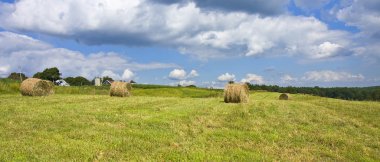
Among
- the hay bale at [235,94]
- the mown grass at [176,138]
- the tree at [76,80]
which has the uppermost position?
the tree at [76,80]

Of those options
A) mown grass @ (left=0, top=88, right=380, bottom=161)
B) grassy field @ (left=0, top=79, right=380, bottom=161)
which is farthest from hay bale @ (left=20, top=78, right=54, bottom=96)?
mown grass @ (left=0, top=88, right=380, bottom=161)

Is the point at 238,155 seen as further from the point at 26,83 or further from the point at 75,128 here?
the point at 26,83

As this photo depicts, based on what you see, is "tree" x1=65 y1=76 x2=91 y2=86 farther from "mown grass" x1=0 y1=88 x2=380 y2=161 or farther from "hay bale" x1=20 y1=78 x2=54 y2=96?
"mown grass" x1=0 y1=88 x2=380 y2=161

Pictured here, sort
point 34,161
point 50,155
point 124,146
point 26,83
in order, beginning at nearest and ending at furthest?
point 34,161 < point 50,155 < point 124,146 < point 26,83

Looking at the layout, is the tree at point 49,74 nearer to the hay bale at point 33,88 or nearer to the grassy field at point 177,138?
the hay bale at point 33,88

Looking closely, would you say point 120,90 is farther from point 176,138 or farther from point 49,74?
point 49,74

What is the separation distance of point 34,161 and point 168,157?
9.52 ft

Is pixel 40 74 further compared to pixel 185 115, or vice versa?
pixel 40 74

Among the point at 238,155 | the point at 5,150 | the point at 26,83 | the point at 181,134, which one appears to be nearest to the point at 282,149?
the point at 238,155

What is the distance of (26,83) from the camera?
3406cm

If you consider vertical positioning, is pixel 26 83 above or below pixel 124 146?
above

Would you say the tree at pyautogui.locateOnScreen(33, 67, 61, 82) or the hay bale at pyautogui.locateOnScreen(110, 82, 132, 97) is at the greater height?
the tree at pyautogui.locateOnScreen(33, 67, 61, 82)

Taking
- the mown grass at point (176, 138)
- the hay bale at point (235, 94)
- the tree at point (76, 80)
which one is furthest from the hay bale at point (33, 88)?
the tree at point (76, 80)

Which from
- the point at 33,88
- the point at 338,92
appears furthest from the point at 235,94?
the point at 338,92
